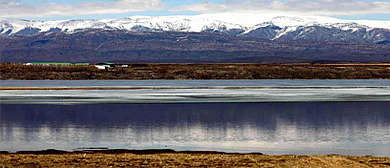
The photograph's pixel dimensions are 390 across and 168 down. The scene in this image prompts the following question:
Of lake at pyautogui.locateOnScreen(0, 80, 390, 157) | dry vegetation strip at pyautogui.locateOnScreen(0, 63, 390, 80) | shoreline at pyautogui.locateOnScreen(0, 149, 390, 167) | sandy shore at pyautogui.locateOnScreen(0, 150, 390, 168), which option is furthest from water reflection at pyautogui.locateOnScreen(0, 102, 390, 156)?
dry vegetation strip at pyautogui.locateOnScreen(0, 63, 390, 80)

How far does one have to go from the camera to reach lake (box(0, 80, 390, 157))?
84.9 ft

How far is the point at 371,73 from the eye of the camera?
130 meters

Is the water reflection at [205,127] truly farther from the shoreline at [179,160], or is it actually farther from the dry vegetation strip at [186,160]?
the dry vegetation strip at [186,160]

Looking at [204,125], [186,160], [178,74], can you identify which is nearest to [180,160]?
[186,160]

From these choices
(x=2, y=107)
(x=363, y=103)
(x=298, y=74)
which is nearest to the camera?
(x=2, y=107)

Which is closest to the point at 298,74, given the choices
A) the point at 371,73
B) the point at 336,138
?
the point at 371,73

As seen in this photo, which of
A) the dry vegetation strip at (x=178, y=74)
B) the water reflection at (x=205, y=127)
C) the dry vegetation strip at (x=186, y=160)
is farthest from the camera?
the dry vegetation strip at (x=178, y=74)

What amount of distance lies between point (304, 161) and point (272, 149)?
368 centimetres

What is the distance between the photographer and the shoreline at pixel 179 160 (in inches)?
806

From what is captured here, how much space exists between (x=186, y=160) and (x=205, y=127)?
1112 cm

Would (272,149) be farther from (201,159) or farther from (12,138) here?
(12,138)

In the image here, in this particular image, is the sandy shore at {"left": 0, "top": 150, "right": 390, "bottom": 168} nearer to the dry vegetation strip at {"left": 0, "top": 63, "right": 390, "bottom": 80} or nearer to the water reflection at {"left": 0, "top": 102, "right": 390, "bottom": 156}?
the water reflection at {"left": 0, "top": 102, "right": 390, "bottom": 156}

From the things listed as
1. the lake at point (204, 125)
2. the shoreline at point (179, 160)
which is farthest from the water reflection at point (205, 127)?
the shoreline at point (179, 160)

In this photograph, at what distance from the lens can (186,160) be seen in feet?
70.4
